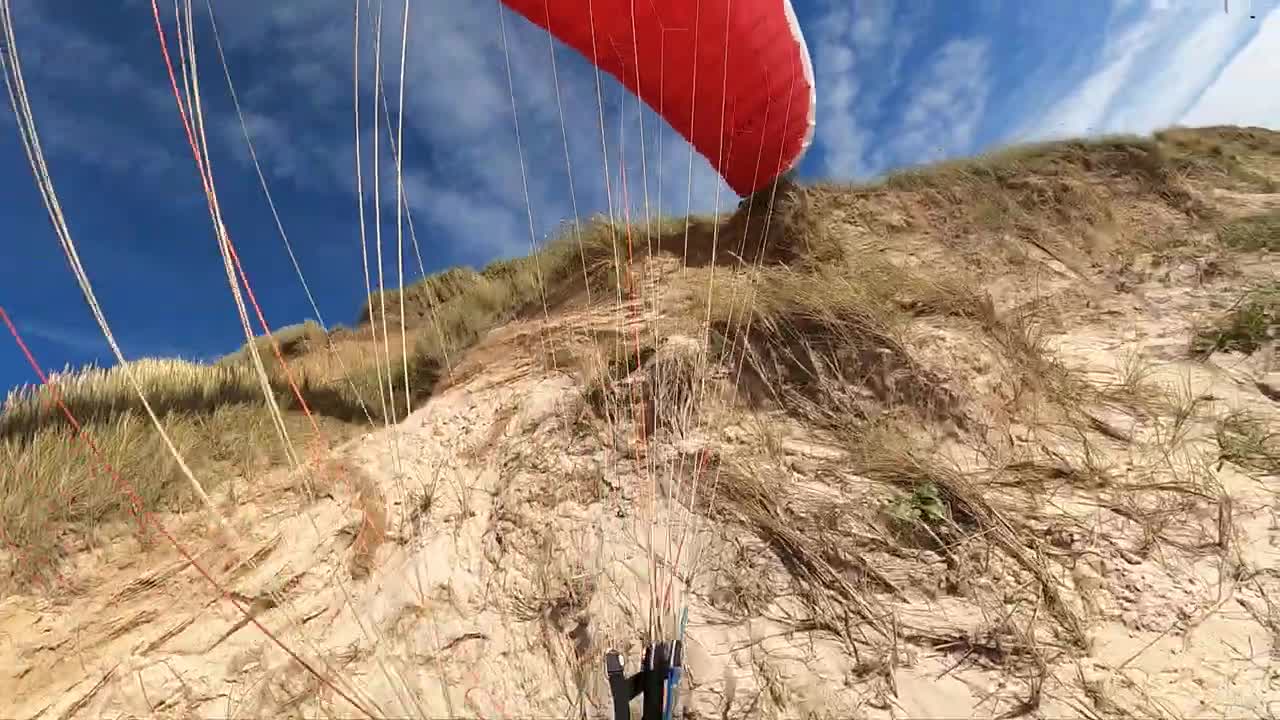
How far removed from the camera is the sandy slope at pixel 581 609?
8.16 ft

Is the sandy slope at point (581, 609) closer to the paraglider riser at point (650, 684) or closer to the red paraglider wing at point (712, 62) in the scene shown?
the paraglider riser at point (650, 684)

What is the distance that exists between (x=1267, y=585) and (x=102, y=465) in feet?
18.7

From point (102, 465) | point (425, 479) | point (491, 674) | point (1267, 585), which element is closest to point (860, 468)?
→ point (1267, 585)

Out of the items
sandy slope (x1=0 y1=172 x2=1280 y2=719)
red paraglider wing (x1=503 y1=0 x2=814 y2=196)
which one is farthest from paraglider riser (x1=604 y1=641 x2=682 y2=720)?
red paraglider wing (x1=503 y1=0 x2=814 y2=196)

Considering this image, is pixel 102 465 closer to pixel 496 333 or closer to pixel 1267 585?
pixel 496 333

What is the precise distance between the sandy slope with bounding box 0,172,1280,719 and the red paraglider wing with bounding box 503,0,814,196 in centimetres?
284

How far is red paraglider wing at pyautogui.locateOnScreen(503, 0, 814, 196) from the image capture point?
15.2 feet

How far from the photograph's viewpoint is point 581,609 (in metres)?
2.96

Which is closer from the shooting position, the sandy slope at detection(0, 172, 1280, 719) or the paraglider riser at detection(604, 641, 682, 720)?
the paraglider riser at detection(604, 641, 682, 720)

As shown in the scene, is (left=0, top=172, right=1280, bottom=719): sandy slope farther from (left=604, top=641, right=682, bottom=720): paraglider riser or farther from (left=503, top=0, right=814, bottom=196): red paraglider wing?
(left=503, top=0, right=814, bottom=196): red paraglider wing

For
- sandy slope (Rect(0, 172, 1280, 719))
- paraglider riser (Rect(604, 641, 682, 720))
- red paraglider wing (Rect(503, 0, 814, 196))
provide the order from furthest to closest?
red paraglider wing (Rect(503, 0, 814, 196))
sandy slope (Rect(0, 172, 1280, 719))
paraglider riser (Rect(604, 641, 682, 720))

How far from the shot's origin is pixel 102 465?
336 cm

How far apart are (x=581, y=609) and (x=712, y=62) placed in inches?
162

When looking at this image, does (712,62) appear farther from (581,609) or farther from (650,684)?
(650,684)
